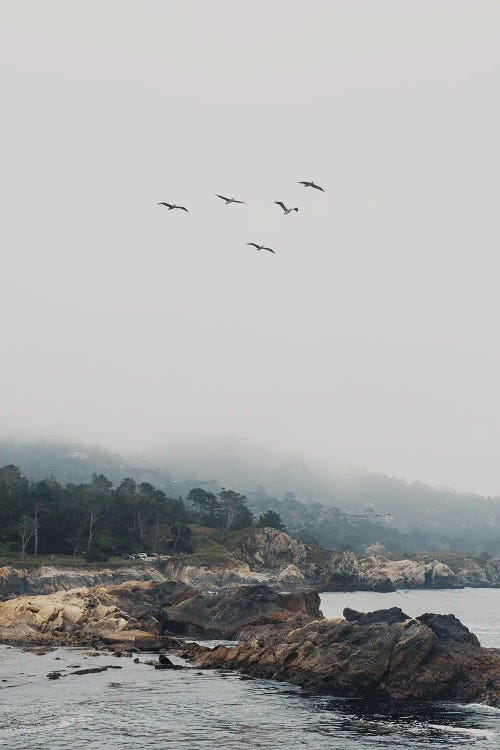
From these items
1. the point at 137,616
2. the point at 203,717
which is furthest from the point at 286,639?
the point at 137,616

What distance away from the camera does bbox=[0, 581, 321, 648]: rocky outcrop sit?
93938mm

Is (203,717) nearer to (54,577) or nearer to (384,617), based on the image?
(384,617)

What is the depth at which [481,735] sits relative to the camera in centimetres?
4934

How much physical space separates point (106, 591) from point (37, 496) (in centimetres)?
7398

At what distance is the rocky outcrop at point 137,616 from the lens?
9394 centimetres

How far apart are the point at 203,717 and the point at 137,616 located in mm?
52290

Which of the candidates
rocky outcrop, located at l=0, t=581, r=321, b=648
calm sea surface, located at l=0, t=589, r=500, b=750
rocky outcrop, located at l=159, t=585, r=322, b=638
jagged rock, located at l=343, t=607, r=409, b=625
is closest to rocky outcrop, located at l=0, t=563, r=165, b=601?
rocky outcrop, located at l=0, t=581, r=321, b=648

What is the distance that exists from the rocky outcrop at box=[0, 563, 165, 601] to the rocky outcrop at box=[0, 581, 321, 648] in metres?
33.8

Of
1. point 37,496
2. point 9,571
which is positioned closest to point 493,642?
point 9,571

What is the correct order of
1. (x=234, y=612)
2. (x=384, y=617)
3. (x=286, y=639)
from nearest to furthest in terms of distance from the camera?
(x=384, y=617) → (x=286, y=639) → (x=234, y=612)

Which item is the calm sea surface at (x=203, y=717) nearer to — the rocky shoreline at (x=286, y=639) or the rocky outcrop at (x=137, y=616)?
the rocky shoreline at (x=286, y=639)

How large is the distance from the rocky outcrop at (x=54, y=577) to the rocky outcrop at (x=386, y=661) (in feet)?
257

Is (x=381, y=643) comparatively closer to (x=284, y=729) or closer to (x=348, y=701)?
(x=348, y=701)

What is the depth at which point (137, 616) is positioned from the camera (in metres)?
104
